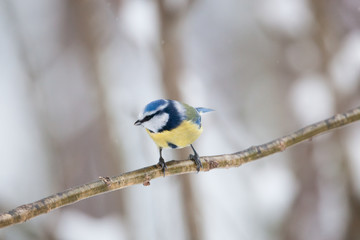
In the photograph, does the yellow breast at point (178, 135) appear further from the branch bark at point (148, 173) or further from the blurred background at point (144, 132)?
the blurred background at point (144, 132)

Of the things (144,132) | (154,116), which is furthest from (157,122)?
(144,132)

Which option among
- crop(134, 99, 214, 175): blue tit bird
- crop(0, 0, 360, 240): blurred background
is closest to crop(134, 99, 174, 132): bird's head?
crop(134, 99, 214, 175): blue tit bird

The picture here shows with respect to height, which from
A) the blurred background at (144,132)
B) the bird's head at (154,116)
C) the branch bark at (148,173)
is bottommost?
the branch bark at (148,173)

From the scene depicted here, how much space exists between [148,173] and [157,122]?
0.22 feet

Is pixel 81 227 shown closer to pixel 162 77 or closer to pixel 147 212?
pixel 147 212

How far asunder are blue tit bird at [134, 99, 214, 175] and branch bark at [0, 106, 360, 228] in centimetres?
2

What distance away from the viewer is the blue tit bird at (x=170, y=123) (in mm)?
497

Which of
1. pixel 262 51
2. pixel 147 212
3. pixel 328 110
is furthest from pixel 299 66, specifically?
pixel 147 212

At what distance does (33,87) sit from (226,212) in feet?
3.33

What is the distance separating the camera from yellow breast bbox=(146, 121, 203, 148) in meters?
0.55

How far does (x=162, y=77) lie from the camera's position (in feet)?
Answer: 5.04

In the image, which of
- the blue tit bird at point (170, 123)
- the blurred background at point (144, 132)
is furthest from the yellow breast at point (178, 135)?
the blurred background at point (144, 132)

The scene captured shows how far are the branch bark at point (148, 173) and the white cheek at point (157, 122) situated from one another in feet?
0.18

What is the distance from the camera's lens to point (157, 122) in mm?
523
